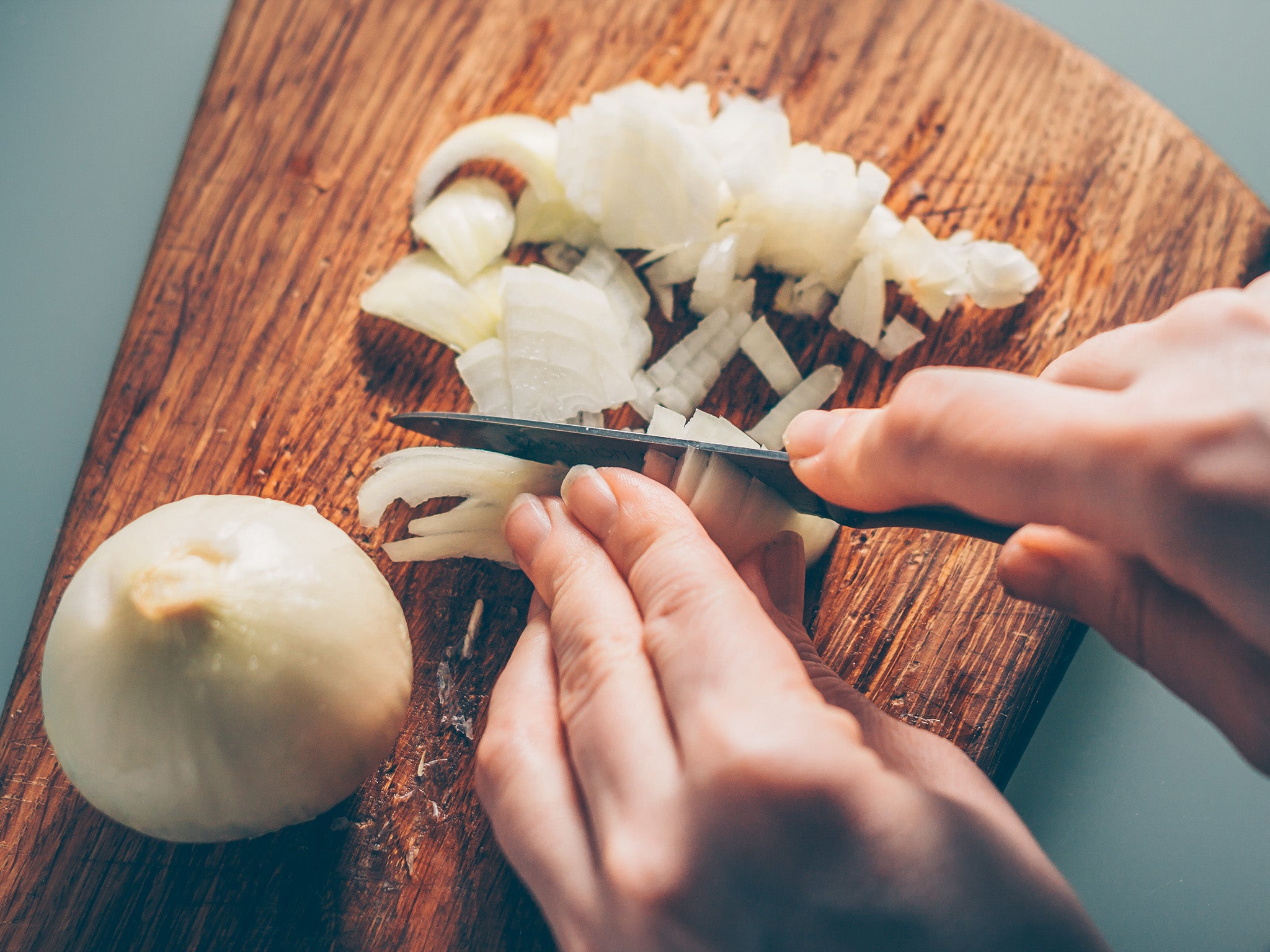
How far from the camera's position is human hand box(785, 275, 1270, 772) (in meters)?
0.64

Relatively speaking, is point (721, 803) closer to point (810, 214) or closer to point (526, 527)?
point (526, 527)

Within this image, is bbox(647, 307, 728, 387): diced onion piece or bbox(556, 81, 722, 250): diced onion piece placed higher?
bbox(556, 81, 722, 250): diced onion piece

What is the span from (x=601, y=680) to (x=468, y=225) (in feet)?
2.72

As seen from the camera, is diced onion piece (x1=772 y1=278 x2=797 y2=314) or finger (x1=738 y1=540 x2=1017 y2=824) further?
diced onion piece (x1=772 y1=278 x2=797 y2=314)

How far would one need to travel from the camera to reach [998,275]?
1318 mm

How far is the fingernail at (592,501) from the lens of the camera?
1000mm

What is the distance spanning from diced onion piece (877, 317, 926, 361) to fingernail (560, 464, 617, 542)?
1.94 ft

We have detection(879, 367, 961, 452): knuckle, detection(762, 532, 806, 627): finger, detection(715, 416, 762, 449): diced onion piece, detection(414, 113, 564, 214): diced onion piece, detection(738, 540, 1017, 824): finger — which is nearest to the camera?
detection(879, 367, 961, 452): knuckle

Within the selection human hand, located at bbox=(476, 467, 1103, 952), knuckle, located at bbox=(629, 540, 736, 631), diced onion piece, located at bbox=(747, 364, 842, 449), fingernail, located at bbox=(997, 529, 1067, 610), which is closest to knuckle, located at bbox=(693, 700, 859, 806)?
human hand, located at bbox=(476, 467, 1103, 952)

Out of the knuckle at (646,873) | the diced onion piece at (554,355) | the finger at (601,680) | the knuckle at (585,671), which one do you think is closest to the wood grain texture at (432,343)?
the diced onion piece at (554,355)

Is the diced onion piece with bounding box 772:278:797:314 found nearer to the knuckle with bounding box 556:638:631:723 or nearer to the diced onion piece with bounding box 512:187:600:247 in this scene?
the diced onion piece with bounding box 512:187:600:247

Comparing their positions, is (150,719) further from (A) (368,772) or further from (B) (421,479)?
(B) (421,479)

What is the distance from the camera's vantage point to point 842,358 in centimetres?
135

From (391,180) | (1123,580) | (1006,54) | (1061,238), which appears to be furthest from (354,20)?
(1123,580)
